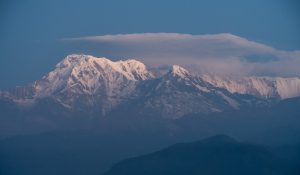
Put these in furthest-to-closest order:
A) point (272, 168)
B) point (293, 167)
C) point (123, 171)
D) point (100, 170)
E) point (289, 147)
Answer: point (100, 170)
point (289, 147)
point (123, 171)
point (272, 168)
point (293, 167)

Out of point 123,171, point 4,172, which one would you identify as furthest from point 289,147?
point 4,172

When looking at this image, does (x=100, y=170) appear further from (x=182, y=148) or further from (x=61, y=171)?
(x=182, y=148)

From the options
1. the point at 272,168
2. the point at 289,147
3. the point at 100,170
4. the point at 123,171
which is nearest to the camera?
the point at 272,168

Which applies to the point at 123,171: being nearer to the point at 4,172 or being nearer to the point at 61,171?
the point at 4,172

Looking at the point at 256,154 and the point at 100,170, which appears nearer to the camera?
the point at 256,154

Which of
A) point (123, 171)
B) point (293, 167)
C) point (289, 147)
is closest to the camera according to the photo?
point (293, 167)

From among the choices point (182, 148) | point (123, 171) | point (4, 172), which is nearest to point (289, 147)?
point (182, 148)

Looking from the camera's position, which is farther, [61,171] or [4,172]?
[61,171]

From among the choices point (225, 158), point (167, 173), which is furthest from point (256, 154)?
point (167, 173)
